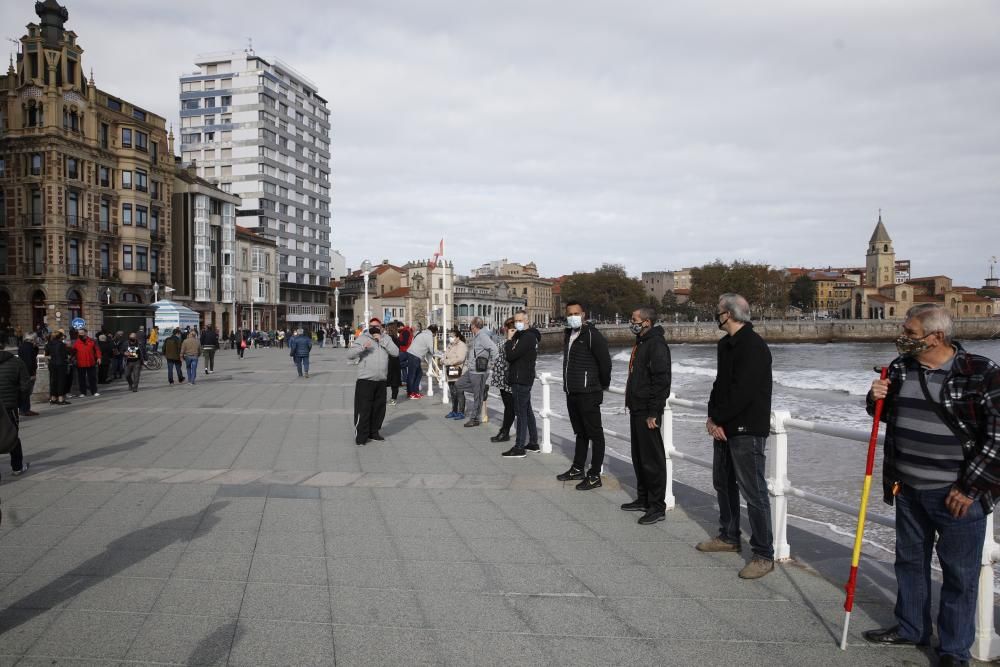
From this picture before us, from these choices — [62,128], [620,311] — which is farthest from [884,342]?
[62,128]

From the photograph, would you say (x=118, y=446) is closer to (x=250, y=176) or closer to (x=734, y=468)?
(x=734, y=468)

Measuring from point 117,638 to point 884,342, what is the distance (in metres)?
120

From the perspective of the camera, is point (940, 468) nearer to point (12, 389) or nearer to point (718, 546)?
point (718, 546)

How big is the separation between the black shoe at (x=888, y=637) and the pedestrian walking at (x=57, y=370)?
16.2 m

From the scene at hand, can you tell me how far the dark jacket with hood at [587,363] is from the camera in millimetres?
7035

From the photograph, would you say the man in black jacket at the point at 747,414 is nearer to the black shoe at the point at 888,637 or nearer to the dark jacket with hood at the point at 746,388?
the dark jacket with hood at the point at 746,388

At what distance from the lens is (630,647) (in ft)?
11.6

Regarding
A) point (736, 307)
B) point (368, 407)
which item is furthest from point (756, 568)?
point (368, 407)

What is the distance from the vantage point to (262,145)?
78.9 m

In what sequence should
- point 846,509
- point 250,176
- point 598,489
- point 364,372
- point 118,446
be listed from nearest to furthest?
point 846,509 → point 598,489 → point 118,446 → point 364,372 → point 250,176

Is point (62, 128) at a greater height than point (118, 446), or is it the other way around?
point (62, 128)

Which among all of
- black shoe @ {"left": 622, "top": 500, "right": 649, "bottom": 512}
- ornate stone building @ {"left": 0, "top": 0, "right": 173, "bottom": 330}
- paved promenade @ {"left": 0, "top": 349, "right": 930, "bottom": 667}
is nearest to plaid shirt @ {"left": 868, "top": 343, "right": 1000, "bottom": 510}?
paved promenade @ {"left": 0, "top": 349, "right": 930, "bottom": 667}

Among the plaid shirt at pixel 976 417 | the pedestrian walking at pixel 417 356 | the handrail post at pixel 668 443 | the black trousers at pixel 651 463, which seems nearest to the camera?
the plaid shirt at pixel 976 417

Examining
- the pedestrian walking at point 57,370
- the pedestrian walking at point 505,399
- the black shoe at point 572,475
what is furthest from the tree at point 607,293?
the black shoe at point 572,475
